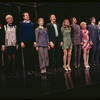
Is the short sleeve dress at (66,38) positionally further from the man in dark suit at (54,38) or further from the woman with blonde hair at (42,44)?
the woman with blonde hair at (42,44)

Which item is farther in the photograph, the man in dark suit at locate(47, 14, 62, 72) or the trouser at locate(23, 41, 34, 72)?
the man in dark suit at locate(47, 14, 62, 72)

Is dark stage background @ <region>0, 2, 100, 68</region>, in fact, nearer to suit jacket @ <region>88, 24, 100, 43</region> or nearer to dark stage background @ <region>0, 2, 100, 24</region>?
dark stage background @ <region>0, 2, 100, 24</region>

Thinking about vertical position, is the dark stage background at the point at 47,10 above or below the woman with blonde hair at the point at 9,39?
above

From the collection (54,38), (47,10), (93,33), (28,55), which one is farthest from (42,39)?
(47,10)

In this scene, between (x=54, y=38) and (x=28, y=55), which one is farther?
(x=54, y=38)

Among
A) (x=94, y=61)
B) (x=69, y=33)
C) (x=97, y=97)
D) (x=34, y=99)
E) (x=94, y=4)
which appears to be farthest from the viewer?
(x=94, y=4)

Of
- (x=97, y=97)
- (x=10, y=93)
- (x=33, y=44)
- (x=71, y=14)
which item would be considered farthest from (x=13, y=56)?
(x=71, y=14)

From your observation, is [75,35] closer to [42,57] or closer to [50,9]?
[42,57]

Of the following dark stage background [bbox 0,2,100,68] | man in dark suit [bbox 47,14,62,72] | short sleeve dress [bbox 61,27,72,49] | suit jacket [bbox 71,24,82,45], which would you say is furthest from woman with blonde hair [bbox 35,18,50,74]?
dark stage background [bbox 0,2,100,68]

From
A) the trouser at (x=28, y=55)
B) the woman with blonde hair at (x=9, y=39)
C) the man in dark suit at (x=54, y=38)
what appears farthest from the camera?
the man in dark suit at (x=54, y=38)

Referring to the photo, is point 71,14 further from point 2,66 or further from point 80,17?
point 2,66

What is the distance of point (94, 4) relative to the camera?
5609mm

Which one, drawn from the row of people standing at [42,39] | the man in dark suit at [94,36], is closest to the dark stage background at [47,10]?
the man in dark suit at [94,36]

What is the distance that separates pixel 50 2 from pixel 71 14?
85cm
